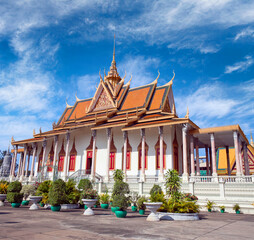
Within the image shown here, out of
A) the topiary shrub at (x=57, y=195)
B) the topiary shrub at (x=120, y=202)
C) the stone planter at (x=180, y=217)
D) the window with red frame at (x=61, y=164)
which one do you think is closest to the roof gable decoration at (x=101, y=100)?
the window with red frame at (x=61, y=164)

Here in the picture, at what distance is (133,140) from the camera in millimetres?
23906

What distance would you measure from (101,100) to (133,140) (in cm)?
821

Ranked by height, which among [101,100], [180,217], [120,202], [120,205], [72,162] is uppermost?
[101,100]

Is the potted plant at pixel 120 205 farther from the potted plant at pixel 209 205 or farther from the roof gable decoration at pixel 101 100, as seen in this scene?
the roof gable decoration at pixel 101 100

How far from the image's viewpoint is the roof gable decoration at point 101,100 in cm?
2847

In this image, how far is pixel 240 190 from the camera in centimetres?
1437

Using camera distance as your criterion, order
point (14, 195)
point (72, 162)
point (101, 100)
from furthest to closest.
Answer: point (101, 100) < point (72, 162) < point (14, 195)

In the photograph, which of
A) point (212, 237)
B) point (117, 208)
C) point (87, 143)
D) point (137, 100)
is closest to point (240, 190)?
point (117, 208)

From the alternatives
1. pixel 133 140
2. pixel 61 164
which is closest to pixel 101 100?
pixel 133 140

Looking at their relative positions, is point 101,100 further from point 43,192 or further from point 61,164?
point 43,192

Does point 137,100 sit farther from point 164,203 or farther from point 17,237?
point 17,237

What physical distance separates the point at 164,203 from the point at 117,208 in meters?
2.19

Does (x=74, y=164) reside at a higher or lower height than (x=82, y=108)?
lower

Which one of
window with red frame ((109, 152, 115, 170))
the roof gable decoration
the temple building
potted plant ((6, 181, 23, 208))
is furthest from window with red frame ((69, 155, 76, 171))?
potted plant ((6, 181, 23, 208))
